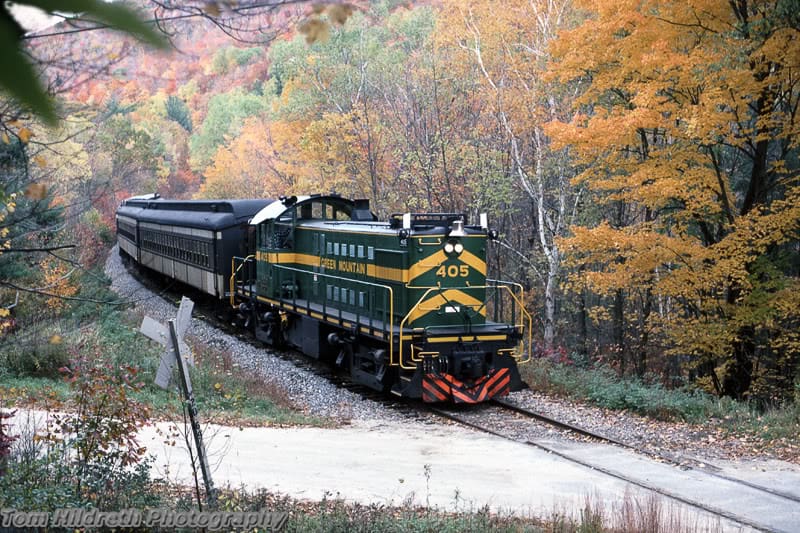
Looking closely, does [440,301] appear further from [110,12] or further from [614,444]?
[110,12]

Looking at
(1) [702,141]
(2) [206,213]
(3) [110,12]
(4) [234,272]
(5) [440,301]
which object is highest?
(1) [702,141]

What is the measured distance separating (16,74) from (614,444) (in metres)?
11.4

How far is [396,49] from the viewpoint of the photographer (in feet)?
114

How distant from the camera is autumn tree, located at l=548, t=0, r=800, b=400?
46.5 feet

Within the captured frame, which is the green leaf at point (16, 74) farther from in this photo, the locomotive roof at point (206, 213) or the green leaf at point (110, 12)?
the locomotive roof at point (206, 213)

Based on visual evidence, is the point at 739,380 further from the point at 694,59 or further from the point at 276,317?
the point at 276,317

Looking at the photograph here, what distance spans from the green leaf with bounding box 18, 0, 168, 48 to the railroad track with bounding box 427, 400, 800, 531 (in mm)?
8638

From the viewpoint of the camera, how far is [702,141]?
14.5m

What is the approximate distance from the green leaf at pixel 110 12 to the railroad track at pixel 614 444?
864cm

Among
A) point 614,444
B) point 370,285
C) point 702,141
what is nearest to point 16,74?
point 614,444

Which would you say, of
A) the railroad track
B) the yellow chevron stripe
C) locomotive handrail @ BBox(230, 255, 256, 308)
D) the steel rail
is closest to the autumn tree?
the yellow chevron stripe

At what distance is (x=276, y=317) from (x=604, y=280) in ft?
27.3

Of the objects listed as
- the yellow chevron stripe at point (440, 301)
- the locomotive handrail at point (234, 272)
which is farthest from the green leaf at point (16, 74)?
the locomotive handrail at point (234, 272)

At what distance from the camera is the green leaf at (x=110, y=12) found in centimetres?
104
